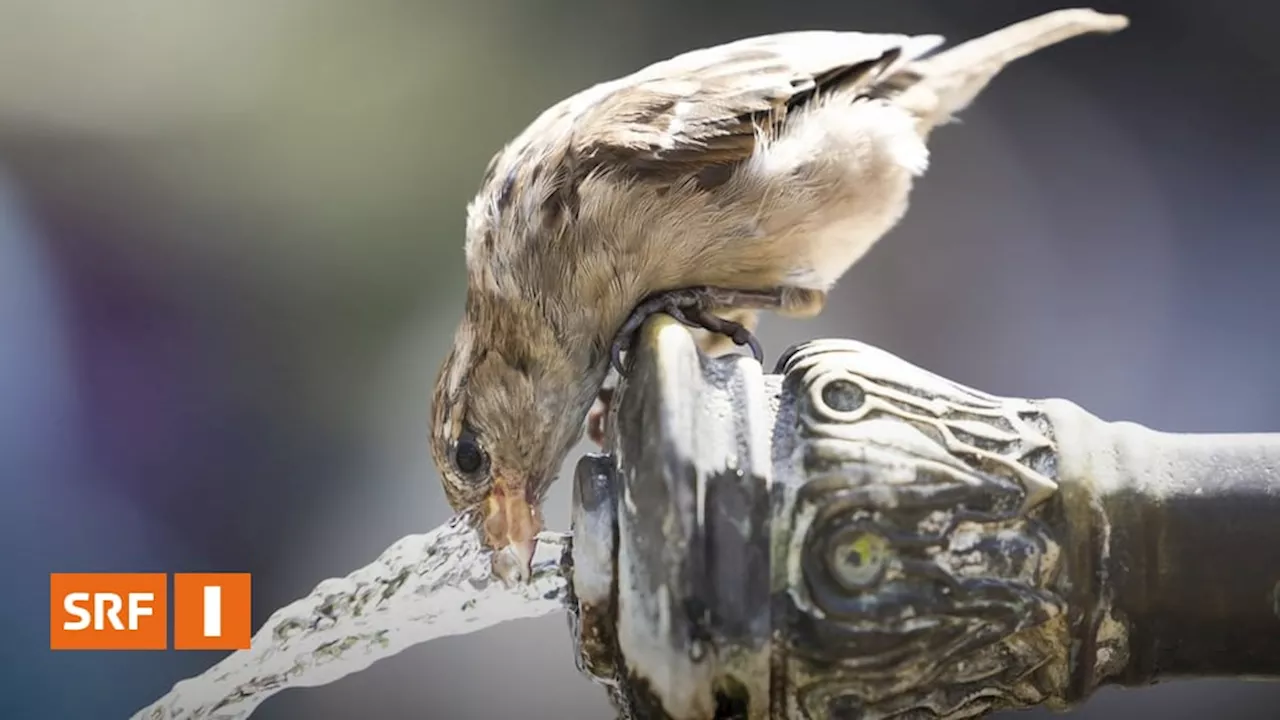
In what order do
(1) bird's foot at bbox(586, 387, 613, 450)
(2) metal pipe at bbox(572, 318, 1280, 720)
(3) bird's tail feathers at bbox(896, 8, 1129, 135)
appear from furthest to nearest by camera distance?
(3) bird's tail feathers at bbox(896, 8, 1129, 135) → (1) bird's foot at bbox(586, 387, 613, 450) → (2) metal pipe at bbox(572, 318, 1280, 720)

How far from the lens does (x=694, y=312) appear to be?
1.12 meters

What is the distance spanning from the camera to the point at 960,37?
1.54 metres

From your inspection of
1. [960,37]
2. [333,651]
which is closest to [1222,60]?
[960,37]

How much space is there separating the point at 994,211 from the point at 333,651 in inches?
46.4

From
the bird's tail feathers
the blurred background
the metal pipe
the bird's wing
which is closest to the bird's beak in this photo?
the blurred background

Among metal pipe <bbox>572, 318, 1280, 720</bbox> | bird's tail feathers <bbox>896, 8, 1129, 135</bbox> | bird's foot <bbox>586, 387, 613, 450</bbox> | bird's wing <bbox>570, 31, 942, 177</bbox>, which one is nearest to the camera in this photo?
metal pipe <bbox>572, 318, 1280, 720</bbox>

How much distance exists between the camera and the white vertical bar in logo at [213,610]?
1402mm

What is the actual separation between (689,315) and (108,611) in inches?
36.1

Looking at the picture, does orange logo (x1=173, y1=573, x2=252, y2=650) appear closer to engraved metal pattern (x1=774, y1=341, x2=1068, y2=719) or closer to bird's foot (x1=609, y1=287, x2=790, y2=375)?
bird's foot (x1=609, y1=287, x2=790, y2=375)

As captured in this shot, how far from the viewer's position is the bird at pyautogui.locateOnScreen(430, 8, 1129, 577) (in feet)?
3.53

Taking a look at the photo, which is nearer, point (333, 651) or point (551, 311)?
point (551, 311)

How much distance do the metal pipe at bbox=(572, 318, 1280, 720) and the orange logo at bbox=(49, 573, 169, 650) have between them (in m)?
0.98

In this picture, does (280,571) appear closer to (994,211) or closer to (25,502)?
(25,502)

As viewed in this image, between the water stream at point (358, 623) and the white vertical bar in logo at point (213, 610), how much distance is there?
0.04 metres
